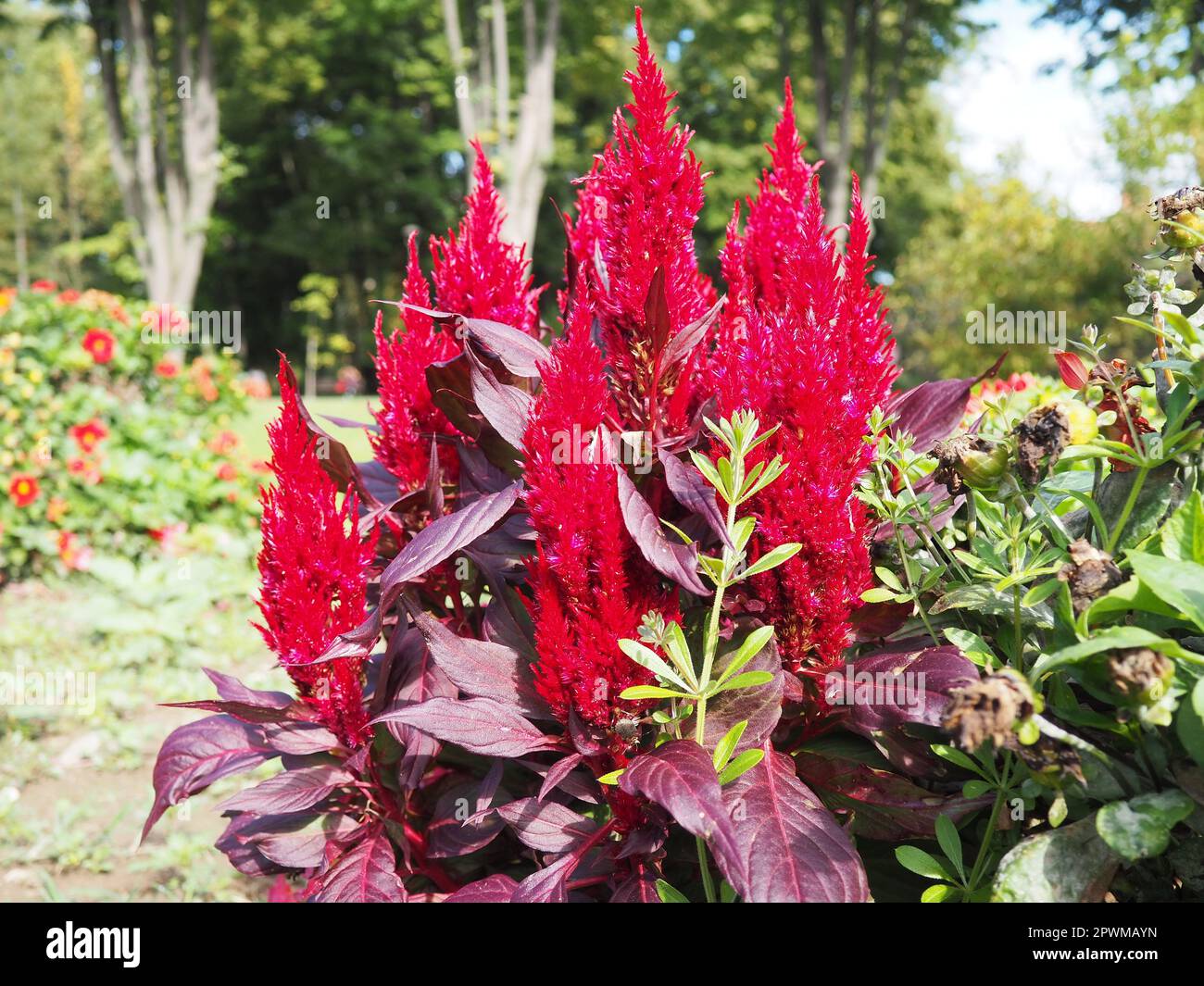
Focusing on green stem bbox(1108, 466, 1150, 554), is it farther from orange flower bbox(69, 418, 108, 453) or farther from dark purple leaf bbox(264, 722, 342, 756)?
orange flower bbox(69, 418, 108, 453)

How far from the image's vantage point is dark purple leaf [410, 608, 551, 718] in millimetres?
1303

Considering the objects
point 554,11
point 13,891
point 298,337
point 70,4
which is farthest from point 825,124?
point 298,337

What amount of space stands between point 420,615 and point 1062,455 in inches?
36.2

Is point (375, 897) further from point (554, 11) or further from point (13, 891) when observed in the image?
point (554, 11)

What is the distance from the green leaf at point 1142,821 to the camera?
976mm

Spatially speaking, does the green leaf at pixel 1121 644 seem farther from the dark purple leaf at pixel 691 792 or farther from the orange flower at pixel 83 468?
the orange flower at pixel 83 468

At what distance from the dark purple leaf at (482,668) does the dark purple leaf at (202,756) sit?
1.52 ft

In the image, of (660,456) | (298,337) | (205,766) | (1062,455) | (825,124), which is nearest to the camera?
(1062,455)

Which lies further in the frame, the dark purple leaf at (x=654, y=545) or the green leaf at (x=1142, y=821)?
the dark purple leaf at (x=654, y=545)

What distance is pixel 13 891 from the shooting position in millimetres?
2936

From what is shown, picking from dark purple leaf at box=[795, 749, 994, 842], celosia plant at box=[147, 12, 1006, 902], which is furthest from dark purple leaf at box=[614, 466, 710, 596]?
dark purple leaf at box=[795, 749, 994, 842]

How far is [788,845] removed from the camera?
1124mm

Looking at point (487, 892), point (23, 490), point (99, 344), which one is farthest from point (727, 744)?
point (99, 344)

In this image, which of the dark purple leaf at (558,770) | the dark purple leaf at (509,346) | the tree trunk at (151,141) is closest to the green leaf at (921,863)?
the dark purple leaf at (558,770)
